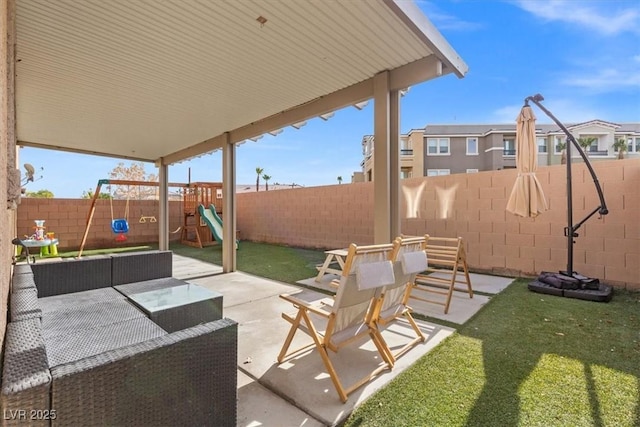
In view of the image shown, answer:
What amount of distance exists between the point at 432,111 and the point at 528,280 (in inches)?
821

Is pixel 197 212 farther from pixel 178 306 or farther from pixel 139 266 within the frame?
pixel 178 306

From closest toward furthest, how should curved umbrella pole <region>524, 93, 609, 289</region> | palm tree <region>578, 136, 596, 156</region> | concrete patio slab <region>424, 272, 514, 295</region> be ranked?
curved umbrella pole <region>524, 93, 609, 289</region> → concrete patio slab <region>424, 272, 514, 295</region> → palm tree <region>578, 136, 596, 156</region>

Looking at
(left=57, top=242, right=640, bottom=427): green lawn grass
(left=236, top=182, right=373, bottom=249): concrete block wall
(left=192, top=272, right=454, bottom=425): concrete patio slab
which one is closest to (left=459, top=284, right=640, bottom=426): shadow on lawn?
(left=57, top=242, right=640, bottom=427): green lawn grass

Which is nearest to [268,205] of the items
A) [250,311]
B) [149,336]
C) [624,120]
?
[250,311]

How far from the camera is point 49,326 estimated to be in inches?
86.8

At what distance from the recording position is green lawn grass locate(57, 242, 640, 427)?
6.03ft

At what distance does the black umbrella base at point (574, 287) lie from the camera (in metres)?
4.04

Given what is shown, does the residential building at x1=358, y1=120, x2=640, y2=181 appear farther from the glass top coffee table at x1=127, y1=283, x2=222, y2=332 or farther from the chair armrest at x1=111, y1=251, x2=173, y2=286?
the glass top coffee table at x1=127, y1=283, x2=222, y2=332

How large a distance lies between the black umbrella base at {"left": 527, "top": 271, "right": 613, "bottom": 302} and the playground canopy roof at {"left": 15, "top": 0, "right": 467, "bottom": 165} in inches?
131

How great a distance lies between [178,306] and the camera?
8.63 ft

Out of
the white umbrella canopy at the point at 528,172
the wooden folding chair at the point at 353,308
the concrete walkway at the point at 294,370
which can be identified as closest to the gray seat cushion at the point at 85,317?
the concrete walkway at the point at 294,370

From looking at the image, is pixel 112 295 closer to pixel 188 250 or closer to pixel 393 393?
pixel 393 393

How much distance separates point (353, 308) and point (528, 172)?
3.93 metres

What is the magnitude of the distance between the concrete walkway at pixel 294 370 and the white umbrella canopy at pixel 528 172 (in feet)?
5.16
